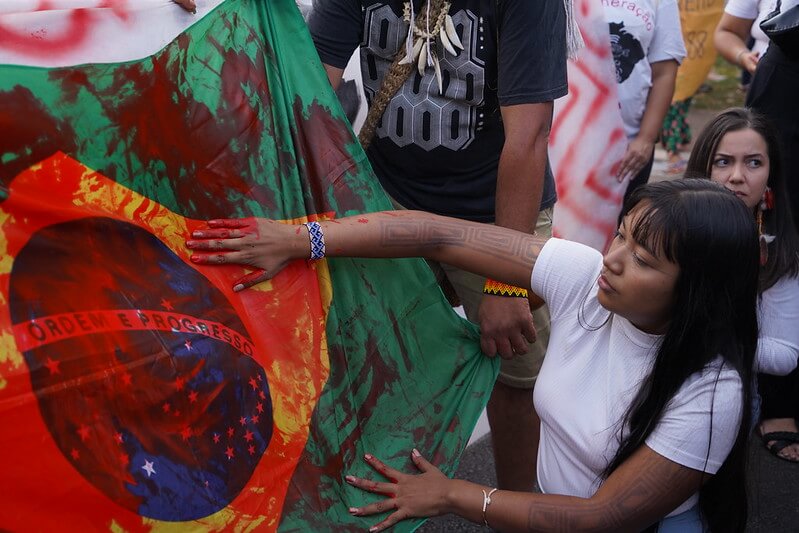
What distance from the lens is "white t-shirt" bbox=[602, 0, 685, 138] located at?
3449 millimetres

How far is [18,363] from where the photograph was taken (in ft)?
4.67

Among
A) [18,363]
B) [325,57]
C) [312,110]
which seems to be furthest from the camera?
[325,57]

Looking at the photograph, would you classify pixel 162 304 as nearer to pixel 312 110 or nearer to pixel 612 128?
pixel 312 110

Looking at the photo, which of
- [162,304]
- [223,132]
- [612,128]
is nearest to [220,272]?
[162,304]

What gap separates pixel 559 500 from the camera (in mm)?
1706

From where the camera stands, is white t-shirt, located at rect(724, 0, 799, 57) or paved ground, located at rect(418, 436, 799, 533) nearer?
paved ground, located at rect(418, 436, 799, 533)

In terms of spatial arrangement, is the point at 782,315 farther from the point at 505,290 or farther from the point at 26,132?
the point at 26,132

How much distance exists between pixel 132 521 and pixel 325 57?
4.05ft

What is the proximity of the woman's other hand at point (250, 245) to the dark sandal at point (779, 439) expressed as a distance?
85.4 inches

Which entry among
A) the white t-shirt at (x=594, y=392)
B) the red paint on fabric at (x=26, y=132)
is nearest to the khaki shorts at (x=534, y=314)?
the white t-shirt at (x=594, y=392)

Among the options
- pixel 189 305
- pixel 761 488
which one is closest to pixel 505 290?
pixel 189 305

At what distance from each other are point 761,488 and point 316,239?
6.52ft

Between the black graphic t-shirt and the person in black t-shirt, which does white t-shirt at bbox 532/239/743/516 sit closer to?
the person in black t-shirt

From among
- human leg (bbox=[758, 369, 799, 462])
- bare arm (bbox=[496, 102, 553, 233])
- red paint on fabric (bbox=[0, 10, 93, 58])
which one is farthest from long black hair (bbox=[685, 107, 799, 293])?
red paint on fabric (bbox=[0, 10, 93, 58])
